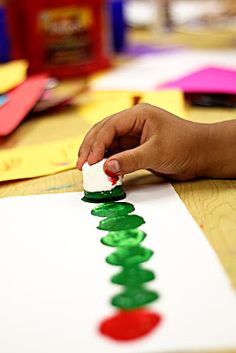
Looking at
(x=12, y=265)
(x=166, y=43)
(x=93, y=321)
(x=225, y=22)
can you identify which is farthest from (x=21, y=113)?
(x=225, y=22)

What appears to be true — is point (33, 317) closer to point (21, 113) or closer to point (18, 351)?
point (18, 351)

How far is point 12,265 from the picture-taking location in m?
0.51

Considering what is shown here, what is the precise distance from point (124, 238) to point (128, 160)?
0.11 m

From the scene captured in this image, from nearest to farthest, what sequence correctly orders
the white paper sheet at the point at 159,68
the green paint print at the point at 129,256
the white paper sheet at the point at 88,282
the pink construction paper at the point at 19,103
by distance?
the white paper sheet at the point at 88,282 → the green paint print at the point at 129,256 → the pink construction paper at the point at 19,103 → the white paper sheet at the point at 159,68

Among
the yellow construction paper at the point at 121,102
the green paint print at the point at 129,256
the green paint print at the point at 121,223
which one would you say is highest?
the yellow construction paper at the point at 121,102

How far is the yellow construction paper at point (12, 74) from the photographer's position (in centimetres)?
110

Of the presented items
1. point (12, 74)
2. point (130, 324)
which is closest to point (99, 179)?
point (130, 324)

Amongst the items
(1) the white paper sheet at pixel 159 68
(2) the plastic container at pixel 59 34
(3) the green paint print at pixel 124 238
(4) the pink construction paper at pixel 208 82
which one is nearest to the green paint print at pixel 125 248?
(3) the green paint print at pixel 124 238

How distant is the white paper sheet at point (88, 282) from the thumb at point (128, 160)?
35 millimetres

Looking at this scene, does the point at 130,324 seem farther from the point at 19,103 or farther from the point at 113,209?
the point at 19,103

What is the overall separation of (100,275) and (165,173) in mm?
216

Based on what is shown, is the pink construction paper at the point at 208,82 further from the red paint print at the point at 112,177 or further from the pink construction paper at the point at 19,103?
the red paint print at the point at 112,177

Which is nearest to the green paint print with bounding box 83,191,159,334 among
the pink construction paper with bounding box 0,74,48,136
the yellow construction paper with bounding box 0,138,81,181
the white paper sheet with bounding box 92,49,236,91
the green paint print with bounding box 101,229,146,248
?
the green paint print with bounding box 101,229,146,248

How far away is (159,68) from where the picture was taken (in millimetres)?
1367
